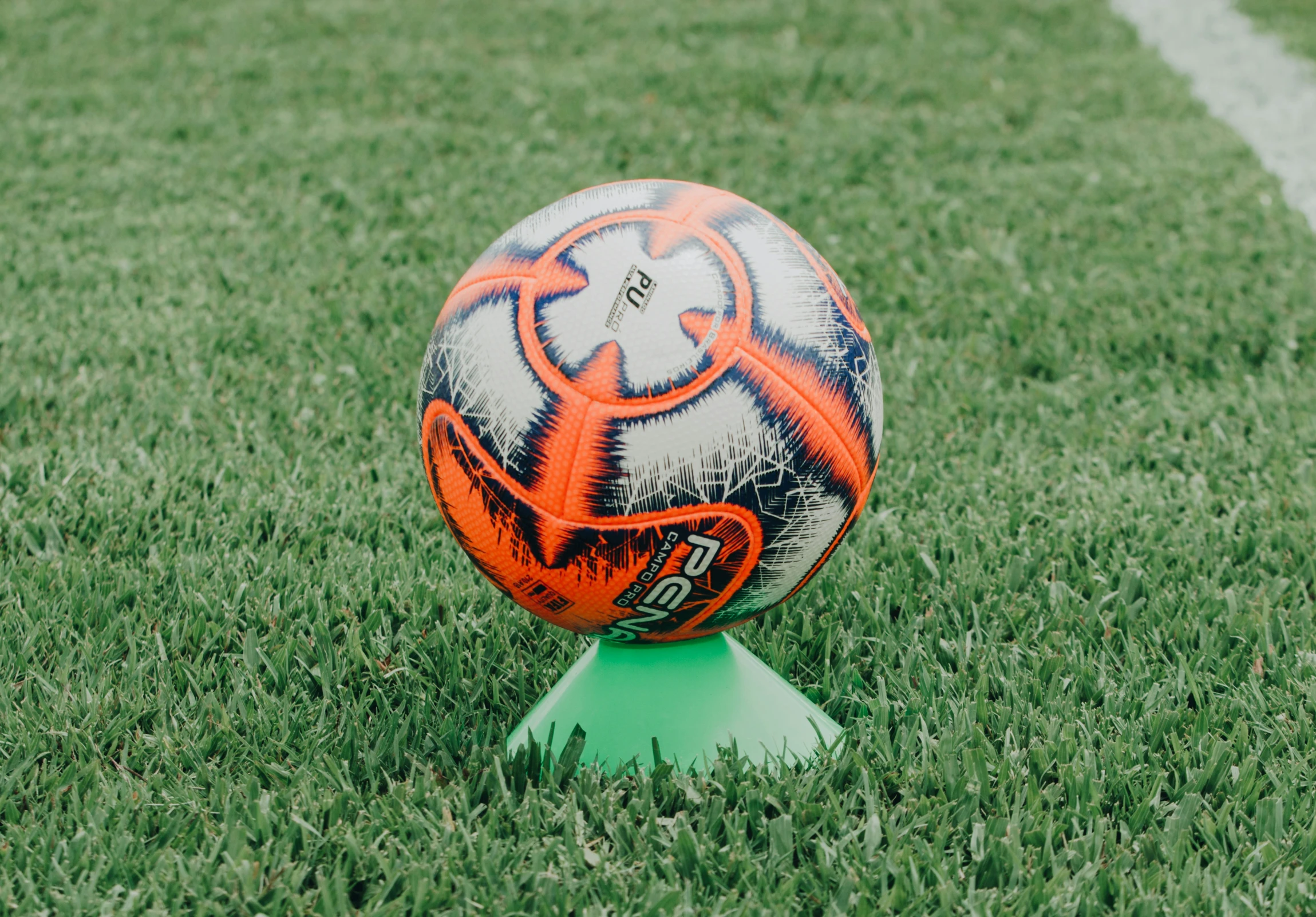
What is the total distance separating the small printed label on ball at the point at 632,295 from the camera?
91.8 inches

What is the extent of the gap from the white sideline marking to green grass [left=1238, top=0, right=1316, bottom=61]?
72mm

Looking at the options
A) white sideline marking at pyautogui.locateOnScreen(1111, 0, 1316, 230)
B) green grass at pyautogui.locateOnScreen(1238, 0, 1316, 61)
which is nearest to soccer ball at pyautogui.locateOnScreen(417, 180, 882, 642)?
white sideline marking at pyautogui.locateOnScreen(1111, 0, 1316, 230)

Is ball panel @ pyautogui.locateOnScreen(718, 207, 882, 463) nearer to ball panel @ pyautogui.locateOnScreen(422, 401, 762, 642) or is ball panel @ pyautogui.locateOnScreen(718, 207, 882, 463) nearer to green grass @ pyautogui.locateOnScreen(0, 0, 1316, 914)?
ball panel @ pyautogui.locateOnScreen(422, 401, 762, 642)

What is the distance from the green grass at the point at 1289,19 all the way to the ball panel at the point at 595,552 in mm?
8182

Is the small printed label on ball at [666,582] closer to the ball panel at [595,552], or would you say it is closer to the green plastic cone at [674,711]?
the ball panel at [595,552]

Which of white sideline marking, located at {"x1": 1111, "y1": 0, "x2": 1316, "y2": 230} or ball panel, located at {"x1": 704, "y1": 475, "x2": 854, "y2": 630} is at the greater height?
white sideline marking, located at {"x1": 1111, "y1": 0, "x2": 1316, "y2": 230}

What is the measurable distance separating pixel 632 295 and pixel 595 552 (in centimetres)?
48

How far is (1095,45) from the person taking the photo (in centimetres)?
882

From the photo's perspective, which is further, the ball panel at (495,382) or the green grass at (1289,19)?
the green grass at (1289,19)

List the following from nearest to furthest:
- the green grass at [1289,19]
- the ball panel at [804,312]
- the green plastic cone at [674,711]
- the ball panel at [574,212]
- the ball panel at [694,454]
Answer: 1. the ball panel at [694,454]
2. the ball panel at [804,312]
3. the ball panel at [574,212]
4. the green plastic cone at [674,711]
5. the green grass at [1289,19]

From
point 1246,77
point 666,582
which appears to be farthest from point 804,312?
point 1246,77

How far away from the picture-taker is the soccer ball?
2.32 m

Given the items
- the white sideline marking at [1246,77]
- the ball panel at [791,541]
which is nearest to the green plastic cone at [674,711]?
the ball panel at [791,541]

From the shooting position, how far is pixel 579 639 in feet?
10.5
